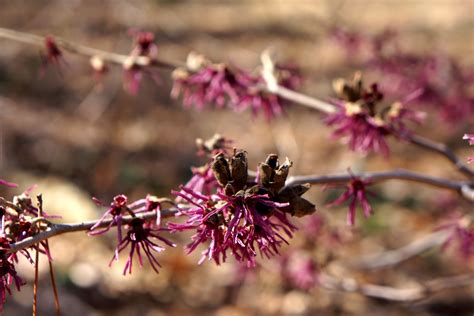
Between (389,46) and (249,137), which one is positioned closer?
(389,46)

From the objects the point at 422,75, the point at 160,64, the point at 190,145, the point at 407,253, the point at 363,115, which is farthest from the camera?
the point at 190,145

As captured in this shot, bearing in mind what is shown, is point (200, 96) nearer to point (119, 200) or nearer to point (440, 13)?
point (119, 200)

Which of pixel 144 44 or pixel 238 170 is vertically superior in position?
pixel 144 44

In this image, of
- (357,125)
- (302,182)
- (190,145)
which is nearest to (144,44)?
(357,125)

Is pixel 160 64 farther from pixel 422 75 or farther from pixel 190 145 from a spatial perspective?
pixel 190 145

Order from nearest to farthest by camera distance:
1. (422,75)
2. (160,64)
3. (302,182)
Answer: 1. (302,182)
2. (160,64)
3. (422,75)

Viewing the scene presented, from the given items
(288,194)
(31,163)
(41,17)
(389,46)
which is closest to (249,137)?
(31,163)

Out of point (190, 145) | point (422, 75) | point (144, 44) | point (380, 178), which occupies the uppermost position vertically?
point (190, 145)

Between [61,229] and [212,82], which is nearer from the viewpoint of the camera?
[61,229]
